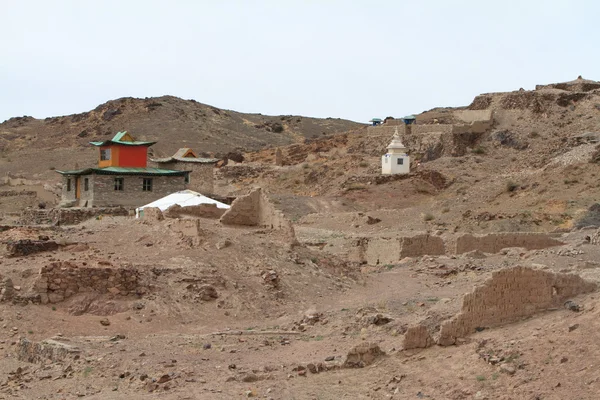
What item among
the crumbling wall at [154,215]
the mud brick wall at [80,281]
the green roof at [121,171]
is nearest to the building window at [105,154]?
the green roof at [121,171]

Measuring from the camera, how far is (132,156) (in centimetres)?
3669

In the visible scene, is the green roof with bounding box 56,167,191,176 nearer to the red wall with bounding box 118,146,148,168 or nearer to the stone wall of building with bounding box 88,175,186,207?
the stone wall of building with bounding box 88,175,186,207

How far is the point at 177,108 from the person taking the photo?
7944cm

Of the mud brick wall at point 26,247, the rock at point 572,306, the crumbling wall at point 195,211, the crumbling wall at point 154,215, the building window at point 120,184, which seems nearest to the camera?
the rock at point 572,306

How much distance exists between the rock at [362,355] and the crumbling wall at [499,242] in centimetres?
1010

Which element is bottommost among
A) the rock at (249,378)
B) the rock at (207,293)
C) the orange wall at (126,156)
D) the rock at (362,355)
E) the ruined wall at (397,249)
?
the rock at (249,378)

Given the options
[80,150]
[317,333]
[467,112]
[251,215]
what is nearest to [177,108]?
[80,150]

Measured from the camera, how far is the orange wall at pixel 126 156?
36347 millimetres

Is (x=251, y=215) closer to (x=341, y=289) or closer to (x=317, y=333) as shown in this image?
(x=341, y=289)

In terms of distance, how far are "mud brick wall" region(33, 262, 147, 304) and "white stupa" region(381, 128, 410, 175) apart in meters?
28.3

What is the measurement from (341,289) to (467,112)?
35.3 m

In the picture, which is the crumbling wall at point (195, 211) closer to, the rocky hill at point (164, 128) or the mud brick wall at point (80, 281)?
the mud brick wall at point (80, 281)

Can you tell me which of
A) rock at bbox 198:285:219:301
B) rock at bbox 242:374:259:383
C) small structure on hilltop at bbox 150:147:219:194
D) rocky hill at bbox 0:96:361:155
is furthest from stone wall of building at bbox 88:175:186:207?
rocky hill at bbox 0:96:361:155

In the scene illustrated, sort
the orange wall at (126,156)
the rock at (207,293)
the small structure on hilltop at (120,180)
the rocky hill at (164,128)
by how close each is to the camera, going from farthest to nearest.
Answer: the rocky hill at (164,128) → the orange wall at (126,156) → the small structure on hilltop at (120,180) → the rock at (207,293)
